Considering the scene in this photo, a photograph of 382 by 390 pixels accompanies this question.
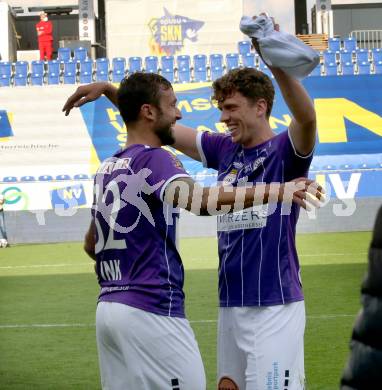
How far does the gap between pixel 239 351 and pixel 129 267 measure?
0.75 meters

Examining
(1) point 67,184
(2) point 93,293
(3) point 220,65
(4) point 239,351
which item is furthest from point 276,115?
(4) point 239,351

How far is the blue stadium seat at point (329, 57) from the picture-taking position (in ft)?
92.4

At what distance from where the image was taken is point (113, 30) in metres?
31.3

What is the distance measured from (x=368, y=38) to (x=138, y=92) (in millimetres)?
28935

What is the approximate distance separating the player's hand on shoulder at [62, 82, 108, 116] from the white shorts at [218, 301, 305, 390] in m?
1.09

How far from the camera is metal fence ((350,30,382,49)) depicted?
31.4 meters

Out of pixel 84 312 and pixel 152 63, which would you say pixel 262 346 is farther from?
pixel 152 63

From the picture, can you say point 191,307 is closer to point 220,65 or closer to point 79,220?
point 79,220

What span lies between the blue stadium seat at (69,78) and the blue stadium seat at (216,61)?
3.95 meters

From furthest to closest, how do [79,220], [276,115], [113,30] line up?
[113,30]
[276,115]
[79,220]

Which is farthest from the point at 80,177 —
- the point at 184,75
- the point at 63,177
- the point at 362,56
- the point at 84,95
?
the point at 84,95

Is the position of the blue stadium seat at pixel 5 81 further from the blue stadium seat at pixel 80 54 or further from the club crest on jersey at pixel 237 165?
the club crest on jersey at pixel 237 165

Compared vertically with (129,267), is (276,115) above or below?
below

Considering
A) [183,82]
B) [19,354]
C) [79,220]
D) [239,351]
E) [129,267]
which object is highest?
[129,267]
